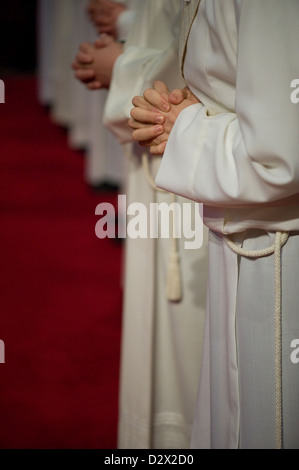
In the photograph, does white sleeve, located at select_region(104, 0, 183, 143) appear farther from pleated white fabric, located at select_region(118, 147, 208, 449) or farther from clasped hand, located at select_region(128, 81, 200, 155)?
clasped hand, located at select_region(128, 81, 200, 155)

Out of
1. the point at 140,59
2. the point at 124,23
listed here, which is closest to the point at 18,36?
the point at 124,23

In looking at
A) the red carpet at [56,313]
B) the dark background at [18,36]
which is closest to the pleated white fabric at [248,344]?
the red carpet at [56,313]

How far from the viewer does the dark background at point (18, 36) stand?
825 cm

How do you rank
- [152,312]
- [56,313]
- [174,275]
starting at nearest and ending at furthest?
[174,275] → [152,312] → [56,313]

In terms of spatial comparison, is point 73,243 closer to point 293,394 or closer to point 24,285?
point 24,285

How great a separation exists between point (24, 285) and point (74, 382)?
35.1 inches

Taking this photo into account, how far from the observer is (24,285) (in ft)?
10.8

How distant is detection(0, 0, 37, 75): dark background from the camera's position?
8.25 m

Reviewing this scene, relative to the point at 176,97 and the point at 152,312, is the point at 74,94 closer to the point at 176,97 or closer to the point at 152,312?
the point at 152,312

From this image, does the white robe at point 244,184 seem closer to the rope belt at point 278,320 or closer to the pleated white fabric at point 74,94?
the rope belt at point 278,320

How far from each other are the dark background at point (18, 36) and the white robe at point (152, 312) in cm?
688

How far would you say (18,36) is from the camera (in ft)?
27.6

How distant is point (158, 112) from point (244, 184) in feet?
0.98
